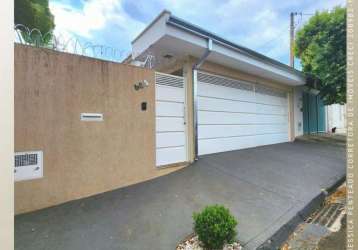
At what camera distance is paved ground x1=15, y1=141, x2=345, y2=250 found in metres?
A: 2.66

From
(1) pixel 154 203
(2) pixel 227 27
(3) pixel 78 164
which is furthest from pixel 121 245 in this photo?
(2) pixel 227 27

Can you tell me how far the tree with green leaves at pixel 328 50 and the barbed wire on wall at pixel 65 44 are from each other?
762 centimetres

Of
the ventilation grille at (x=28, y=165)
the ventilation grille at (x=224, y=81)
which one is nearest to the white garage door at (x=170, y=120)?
the ventilation grille at (x=224, y=81)

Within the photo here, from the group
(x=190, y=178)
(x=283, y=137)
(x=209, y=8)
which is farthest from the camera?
(x=283, y=137)

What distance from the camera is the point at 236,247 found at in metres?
2.49

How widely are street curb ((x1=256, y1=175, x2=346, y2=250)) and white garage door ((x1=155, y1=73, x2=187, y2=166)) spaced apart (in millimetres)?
2863

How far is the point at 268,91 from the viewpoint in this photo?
880 centimetres

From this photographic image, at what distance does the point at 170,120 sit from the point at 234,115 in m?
2.78

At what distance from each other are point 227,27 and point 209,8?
1.20m

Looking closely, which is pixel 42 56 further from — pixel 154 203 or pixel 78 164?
pixel 154 203

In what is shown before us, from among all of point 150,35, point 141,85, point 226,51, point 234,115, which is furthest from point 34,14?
point 234,115

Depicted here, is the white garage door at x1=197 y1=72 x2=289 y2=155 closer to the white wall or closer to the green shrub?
the white wall

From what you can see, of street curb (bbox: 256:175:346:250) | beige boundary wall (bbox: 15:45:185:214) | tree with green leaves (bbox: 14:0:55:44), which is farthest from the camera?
tree with green leaves (bbox: 14:0:55:44)

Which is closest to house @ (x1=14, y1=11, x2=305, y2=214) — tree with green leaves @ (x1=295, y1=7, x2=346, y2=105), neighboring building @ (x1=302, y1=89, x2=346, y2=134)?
tree with green leaves @ (x1=295, y1=7, x2=346, y2=105)
